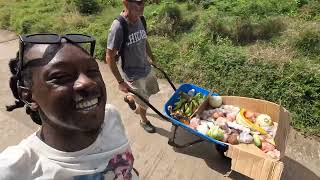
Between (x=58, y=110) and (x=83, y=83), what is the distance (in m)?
0.17

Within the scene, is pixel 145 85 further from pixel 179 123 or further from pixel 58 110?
pixel 58 110

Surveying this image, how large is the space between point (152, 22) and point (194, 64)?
7.40ft

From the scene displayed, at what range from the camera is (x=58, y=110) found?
165cm

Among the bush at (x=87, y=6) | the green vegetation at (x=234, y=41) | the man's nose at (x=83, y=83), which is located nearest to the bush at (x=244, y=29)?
the green vegetation at (x=234, y=41)

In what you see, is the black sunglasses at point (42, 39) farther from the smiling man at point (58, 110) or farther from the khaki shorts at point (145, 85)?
the khaki shorts at point (145, 85)

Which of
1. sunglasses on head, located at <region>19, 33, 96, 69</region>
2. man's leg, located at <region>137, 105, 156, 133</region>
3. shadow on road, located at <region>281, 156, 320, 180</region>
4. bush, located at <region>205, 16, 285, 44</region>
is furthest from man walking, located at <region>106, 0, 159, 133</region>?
bush, located at <region>205, 16, 285, 44</region>

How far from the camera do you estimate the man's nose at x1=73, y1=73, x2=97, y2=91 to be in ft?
5.42

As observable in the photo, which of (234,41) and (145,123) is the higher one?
(234,41)

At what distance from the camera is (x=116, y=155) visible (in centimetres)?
198

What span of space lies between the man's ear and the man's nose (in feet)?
0.85

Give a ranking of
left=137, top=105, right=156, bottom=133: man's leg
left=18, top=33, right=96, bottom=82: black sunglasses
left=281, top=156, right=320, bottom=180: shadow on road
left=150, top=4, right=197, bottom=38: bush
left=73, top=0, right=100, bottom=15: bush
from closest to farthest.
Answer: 1. left=18, top=33, right=96, bottom=82: black sunglasses
2. left=281, top=156, right=320, bottom=180: shadow on road
3. left=137, top=105, right=156, bottom=133: man's leg
4. left=150, top=4, right=197, bottom=38: bush
5. left=73, top=0, right=100, bottom=15: bush

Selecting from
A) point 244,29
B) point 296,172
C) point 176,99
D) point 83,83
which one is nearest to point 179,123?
point 176,99

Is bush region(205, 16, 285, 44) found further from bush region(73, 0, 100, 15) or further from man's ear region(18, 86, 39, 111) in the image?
man's ear region(18, 86, 39, 111)

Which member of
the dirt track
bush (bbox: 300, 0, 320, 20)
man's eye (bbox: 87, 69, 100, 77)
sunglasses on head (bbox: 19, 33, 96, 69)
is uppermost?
sunglasses on head (bbox: 19, 33, 96, 69)
